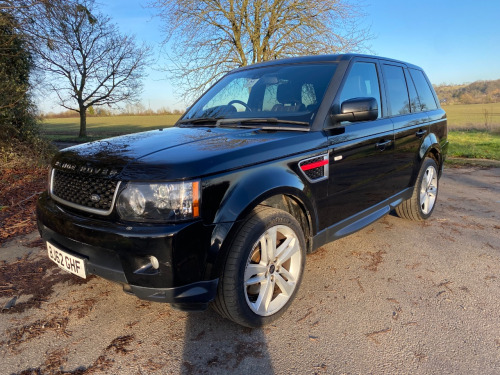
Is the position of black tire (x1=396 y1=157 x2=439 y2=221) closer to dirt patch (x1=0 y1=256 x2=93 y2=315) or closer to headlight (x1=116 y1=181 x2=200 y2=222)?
headlight (x1=116 y1=181 x2=200 y2=222)

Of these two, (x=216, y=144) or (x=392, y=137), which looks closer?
(x=216, y=144)

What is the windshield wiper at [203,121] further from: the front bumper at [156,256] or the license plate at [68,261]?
the license plate at [68,261]

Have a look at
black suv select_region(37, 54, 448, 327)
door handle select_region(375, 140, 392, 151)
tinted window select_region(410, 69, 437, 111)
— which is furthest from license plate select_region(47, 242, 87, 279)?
tinted window select_region(410, 69, 437, 111)

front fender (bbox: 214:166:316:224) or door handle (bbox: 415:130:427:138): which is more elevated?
door handle (bbox: 415:130:427:138)

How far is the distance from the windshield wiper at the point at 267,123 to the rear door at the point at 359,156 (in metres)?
0.27

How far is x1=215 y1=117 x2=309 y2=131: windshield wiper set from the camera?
2.81 meters

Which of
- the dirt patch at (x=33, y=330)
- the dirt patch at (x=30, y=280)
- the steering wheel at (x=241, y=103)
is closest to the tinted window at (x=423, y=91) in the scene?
the steering wheel at (x=241, y=103)

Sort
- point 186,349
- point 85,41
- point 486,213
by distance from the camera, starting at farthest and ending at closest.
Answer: point 85,41 → point 486,213 → point 186,349

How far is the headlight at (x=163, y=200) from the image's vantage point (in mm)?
1994

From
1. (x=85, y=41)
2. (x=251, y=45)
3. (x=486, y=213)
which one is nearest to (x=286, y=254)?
(x=486, y=213)

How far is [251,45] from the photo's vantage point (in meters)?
12.9

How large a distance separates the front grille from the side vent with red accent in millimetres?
1302

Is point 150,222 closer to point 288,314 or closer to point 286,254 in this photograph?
point 286,254

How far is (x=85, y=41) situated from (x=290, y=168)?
2307cm
